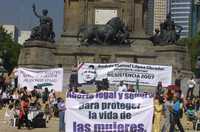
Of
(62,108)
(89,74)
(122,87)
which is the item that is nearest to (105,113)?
(62,108)

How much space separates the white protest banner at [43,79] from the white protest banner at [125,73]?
1.27 m

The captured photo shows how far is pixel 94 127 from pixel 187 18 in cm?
15720

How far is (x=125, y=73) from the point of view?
3312 cm

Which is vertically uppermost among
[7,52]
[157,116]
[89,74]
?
[89,74]

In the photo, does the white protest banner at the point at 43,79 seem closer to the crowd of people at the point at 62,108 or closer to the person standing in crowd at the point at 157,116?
the crowd of people at the point at 62,108

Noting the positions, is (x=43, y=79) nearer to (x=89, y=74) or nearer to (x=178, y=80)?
(x=89, y=74)

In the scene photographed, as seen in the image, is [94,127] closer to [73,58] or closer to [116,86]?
[116,86]

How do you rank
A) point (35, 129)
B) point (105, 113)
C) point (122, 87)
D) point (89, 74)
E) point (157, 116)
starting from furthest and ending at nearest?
point (89, 74)
point (122, 87)
point (35, 129)
point (157, 116)
point (105, 113)

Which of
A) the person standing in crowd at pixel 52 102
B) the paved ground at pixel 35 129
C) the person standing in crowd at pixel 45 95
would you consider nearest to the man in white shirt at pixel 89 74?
the person standing in crowd at pixel 45 95

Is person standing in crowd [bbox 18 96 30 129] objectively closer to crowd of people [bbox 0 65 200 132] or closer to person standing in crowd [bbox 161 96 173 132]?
crowd of people [bbox 0 65 200 132]

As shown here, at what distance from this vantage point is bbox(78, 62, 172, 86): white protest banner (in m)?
33.2

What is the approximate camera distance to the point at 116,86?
32969 millimetres

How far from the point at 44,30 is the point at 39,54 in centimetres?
196

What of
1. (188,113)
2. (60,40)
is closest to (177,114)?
(188,113)
